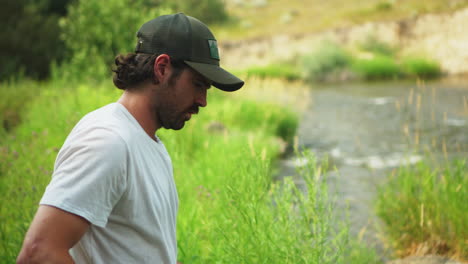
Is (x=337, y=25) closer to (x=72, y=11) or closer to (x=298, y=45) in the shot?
(x=298, y=45)

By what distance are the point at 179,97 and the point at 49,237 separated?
1.90 ft

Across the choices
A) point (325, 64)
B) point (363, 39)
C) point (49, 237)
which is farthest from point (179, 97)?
point (363, 39)

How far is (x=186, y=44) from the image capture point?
1518 millimetres

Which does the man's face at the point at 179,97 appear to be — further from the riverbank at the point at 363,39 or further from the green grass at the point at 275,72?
the riverbank at the point at 363,39

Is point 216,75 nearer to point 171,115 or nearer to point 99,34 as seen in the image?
point 171,115

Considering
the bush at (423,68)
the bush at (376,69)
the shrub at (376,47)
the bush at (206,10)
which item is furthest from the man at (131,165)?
the bush at (206,10)

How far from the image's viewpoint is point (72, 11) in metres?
9.66

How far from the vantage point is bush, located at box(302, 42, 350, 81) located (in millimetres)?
20812

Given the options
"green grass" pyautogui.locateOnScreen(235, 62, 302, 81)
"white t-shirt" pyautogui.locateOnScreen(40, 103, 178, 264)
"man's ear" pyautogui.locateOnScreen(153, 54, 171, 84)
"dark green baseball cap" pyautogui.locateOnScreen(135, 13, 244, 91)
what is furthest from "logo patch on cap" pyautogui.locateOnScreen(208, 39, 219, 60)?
"green grass" pyautogui.locateOnScreen(235, 62, 302, 81)

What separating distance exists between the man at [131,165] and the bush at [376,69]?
62.7 feet

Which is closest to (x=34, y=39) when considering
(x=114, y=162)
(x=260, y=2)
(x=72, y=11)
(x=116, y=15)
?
(x=72, y=11)

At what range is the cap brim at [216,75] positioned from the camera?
151cm

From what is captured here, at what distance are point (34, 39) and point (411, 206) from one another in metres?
10.6

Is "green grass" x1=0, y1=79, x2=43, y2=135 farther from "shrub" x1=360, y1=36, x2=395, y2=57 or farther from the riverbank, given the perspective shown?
"shrub" x1=360, y1=36, x2=395, y2=57
